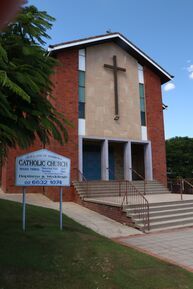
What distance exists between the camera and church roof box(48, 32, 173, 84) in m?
17.7

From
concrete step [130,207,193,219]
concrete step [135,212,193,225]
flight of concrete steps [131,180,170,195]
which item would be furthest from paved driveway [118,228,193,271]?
flight of concrete steps [131,180,170,195]

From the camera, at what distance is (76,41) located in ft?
58.6

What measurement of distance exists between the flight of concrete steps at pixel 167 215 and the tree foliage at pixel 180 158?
17962 millimetres

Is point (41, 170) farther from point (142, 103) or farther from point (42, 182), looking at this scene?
point (142, 103)

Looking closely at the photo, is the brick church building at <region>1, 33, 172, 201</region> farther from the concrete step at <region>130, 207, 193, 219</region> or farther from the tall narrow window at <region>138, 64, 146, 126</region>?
the concrete step at <region>130, 207, 193, 219</region>

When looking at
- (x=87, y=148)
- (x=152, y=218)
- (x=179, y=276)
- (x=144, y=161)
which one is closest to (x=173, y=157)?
(x=144, y=161)

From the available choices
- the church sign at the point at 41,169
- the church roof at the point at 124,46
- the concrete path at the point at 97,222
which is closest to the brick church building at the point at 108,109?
the church roof at the point at 124,46

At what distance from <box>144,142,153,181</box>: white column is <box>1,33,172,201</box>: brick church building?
0.06m

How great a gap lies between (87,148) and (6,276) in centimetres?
1487

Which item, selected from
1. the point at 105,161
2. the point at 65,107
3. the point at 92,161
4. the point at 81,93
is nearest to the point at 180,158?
the point at 92,161

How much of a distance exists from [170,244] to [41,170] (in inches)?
166

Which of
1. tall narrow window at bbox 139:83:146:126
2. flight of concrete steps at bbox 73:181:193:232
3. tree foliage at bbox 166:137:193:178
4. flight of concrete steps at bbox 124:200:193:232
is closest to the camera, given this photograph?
flight of concrete steps at bbox 124:200:193:232

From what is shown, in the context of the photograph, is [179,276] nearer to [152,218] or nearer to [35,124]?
[35,124]

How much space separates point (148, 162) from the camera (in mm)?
19594
